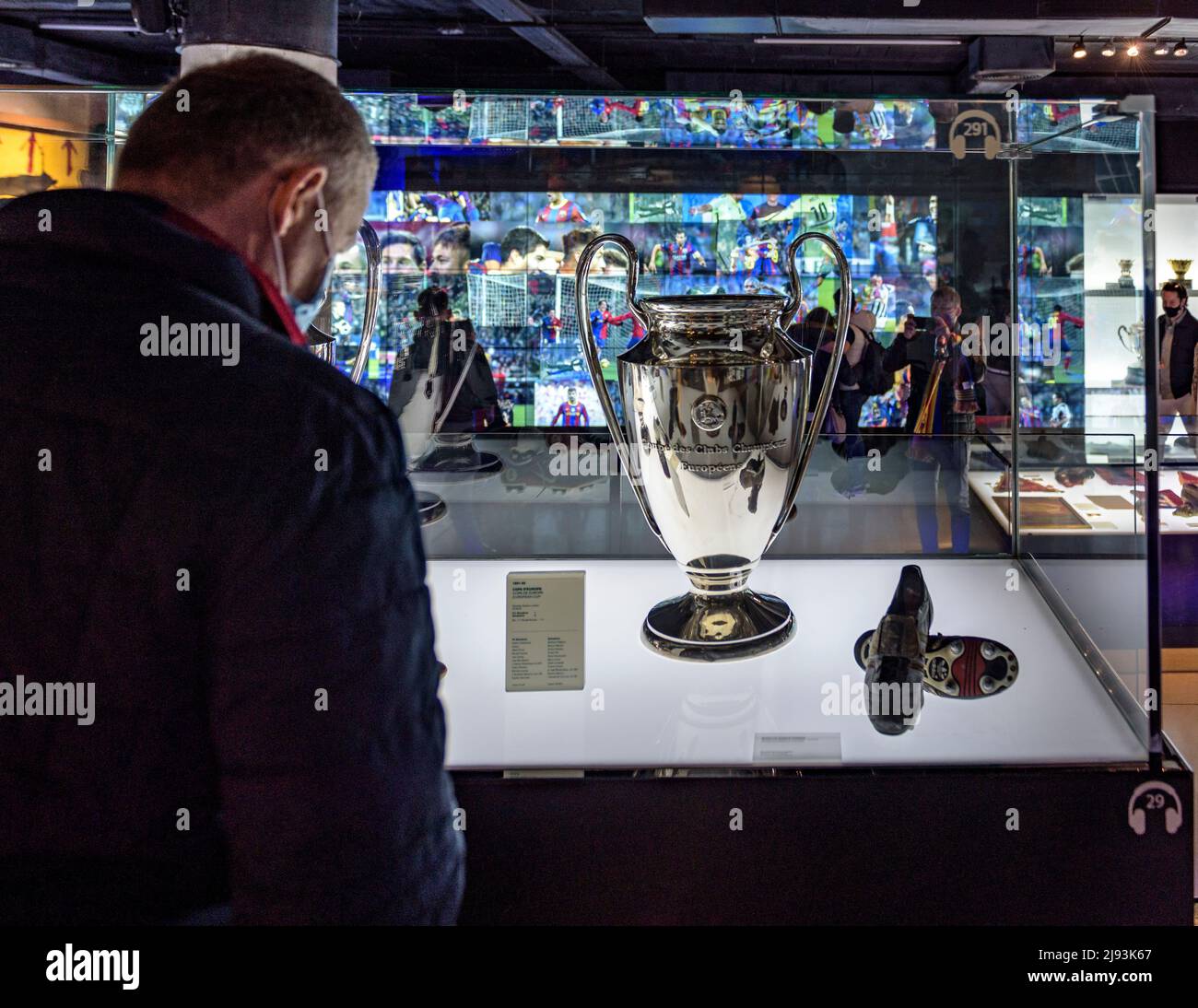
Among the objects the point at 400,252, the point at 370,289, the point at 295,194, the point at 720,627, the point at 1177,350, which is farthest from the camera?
the point at 1177,350

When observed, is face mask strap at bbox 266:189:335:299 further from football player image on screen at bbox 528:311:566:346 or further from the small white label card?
football player image on screen at bbox 528:311:566:346

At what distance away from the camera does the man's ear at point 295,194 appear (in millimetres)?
719

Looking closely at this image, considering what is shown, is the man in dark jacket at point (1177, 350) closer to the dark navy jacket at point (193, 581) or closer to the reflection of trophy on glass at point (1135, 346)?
the reflection of trophy on glass at point (1135, 346)

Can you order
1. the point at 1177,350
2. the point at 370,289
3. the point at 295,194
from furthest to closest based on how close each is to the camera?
the point at 1177,350
the point at 370,289
the point at 295,194

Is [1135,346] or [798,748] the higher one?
[1135,346]

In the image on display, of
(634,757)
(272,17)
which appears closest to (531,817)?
(634,757)

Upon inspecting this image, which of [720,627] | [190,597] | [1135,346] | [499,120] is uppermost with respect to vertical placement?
[499,120]

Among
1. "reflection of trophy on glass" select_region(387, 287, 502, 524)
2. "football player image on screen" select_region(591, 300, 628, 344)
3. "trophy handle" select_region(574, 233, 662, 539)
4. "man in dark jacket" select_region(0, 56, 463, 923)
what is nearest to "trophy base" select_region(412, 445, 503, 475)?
"reflection of trophy on glass" select_region(387, 287, 502, 524)

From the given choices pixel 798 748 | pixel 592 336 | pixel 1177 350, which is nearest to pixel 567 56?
pixel 1177 350

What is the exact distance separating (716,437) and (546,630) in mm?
293

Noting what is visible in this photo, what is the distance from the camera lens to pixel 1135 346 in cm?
118

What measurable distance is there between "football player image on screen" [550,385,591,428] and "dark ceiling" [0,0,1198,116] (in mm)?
3291

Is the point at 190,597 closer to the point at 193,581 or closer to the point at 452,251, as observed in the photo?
the point at 193,581
